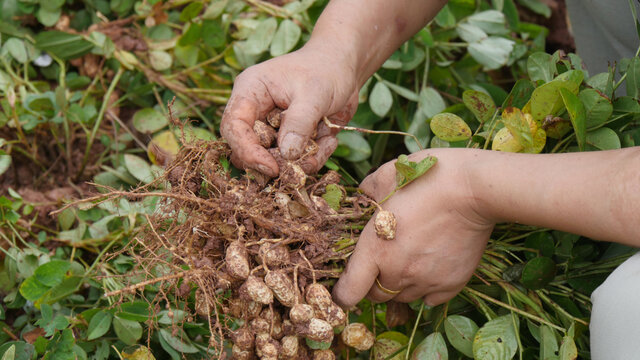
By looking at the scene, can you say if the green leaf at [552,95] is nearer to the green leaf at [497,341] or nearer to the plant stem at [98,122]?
the green leaf at [497,341]

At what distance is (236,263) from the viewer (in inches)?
38.7

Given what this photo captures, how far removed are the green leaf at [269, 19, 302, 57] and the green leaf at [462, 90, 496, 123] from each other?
0.64m

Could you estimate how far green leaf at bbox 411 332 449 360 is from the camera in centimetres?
110

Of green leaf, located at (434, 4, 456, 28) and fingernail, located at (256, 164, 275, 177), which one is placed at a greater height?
green leaf, located at (434, 4, 456, 28)

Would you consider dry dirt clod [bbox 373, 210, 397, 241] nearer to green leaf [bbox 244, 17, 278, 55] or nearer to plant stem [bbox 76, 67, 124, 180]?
green leaf [bbox 244, 17, 278, 55]

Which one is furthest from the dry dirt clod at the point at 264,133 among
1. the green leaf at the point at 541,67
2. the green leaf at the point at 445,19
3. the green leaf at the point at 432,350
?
the green leaf at the point at 445,19

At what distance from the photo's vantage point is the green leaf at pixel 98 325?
1.16 meters

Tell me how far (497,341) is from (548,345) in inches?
4.2

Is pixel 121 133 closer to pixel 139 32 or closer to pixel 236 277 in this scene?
pixel 139 32

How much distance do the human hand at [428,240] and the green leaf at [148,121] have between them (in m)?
0.95

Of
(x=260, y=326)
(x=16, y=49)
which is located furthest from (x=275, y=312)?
(x=16, y=49)

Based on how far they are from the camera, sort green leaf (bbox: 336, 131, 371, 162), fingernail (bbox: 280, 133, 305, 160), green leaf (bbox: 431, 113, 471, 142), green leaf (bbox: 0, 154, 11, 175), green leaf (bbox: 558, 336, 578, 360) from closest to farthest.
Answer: green leaf (bbox: 558, 336, 578, 360), fingernail (bbox: 280, 133, 305, 160), green leaf (bbox: 431, 113, 471, 142), green leaf (bbox: 0, 154, 11, 175), green leaf (bbox: 336, 131, 371, 162)

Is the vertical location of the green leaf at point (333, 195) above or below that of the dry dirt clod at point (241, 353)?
above

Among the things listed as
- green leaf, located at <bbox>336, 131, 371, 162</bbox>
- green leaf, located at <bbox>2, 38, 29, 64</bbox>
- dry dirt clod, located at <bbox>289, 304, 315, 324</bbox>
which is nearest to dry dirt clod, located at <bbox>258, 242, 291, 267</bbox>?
dry dirt clod, located at <bbox>289, 304, 315, 324</bbox>
